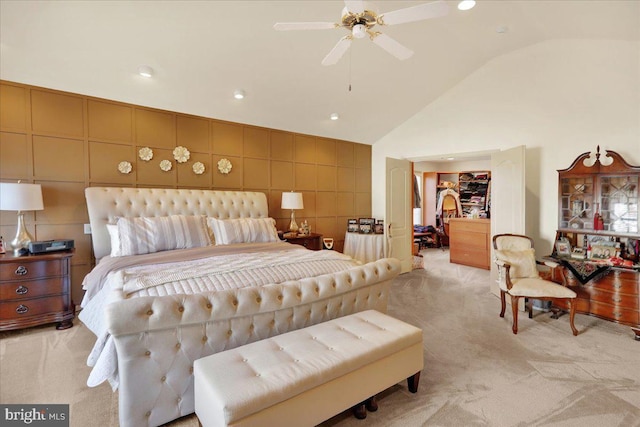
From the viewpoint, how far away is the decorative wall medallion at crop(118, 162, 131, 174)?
12.6 ft

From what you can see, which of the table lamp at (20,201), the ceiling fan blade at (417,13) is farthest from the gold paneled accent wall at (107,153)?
the ceiling fan blade at (417,13)

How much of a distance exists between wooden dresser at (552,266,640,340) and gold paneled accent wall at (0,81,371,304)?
397cm

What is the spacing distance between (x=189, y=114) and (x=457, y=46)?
384cm

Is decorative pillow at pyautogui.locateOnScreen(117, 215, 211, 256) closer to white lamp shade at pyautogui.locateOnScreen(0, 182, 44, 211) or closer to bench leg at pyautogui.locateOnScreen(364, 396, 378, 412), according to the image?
white lamp shade at pyautogui.locateOnScreen(0, 182, 44, 211)

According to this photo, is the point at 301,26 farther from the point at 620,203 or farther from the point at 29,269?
the point at 620,203

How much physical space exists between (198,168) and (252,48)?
6.16 ft

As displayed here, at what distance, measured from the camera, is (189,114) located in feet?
14.2

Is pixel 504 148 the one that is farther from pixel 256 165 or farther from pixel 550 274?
pixel 256 165

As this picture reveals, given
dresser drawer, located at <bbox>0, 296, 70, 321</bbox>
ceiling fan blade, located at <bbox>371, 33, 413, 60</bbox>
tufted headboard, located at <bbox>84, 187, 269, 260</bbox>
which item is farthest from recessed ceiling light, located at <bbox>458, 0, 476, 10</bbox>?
dresser drawer, located at <bbox>0, 296, 70, 321</bbox>

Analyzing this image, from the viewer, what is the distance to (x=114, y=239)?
3326mm

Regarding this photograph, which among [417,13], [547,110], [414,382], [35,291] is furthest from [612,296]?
[35,291]

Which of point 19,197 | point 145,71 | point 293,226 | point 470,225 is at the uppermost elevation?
point 145,71

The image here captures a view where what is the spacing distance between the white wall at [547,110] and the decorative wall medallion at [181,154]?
4129 mm

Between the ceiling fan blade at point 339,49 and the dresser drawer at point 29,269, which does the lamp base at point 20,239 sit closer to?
the dresser drawer at point 29,269
